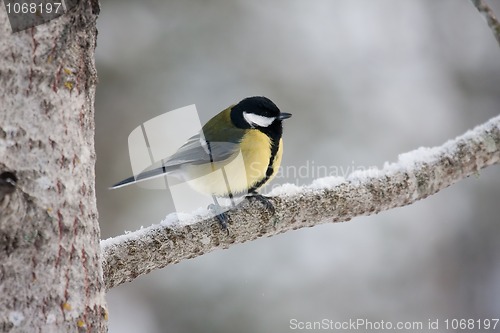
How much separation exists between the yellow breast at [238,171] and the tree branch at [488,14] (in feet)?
3.20

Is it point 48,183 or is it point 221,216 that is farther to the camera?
point 221,216

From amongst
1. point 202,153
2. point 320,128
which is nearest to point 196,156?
point 202,153

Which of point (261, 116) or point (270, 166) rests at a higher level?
point (261, 116)

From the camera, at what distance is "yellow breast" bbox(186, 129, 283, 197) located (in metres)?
2.26

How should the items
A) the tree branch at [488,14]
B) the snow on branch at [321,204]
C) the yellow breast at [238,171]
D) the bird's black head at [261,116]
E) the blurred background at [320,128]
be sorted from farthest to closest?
the blurred background at [320,128], the bird's black head at [261,116], the yellow breast at [238,171], the tree branch at [488,14], the snow on branch at [321,204]

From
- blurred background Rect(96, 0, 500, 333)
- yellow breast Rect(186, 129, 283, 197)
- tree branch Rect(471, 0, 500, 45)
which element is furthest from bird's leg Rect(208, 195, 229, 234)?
blurred background Rect(96, 0, 500, 333)

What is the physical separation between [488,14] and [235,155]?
1.12 meters

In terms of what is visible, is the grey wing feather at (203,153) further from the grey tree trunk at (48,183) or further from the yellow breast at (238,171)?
the grey tree trunk at (48,183)

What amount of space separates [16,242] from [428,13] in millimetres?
4809

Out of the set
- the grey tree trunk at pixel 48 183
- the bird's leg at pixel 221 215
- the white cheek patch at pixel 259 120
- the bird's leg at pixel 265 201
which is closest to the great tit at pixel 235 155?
the white cheek patch at pixel 259 120

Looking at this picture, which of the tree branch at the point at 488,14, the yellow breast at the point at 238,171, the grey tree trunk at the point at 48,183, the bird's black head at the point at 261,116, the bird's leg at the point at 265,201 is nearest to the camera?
the grey tree trunk at the point at 48,183

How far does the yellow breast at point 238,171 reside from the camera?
226 centimetres

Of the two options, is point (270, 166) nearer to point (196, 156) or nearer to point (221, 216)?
point (196, 156)

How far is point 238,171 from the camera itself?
2.27 meters
